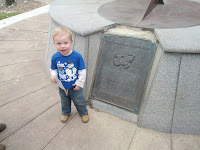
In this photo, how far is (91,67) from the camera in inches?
124

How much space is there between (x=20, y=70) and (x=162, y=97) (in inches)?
115

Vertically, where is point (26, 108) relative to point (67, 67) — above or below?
below

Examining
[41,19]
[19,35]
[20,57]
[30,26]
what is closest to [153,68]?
[20,57]

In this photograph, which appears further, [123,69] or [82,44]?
[82,44]

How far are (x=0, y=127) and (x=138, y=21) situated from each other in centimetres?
268

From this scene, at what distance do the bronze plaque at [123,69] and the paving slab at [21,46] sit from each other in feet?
7.90

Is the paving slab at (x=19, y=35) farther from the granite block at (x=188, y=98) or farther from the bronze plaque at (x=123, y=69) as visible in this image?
the granite block at (x=188, y=98)

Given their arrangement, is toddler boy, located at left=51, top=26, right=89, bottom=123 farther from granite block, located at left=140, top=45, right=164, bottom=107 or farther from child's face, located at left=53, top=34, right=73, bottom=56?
granite block, located at left=140, top=45, right=164, bottom=107

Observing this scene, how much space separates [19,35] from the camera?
5555 mm

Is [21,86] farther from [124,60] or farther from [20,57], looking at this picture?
[124,60]

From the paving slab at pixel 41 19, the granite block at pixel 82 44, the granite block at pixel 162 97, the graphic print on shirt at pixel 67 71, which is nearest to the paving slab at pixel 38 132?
the graphic print on shirt at pixel 67 71

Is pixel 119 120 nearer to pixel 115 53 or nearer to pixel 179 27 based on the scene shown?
pixel 115 53

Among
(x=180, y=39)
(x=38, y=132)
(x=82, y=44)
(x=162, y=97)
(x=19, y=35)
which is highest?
(x=180, y=39)

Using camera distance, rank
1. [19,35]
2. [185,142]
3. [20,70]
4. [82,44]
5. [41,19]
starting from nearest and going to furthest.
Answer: [185,142]
[82,44]
[20,70]
[19,35]
[41,19]
